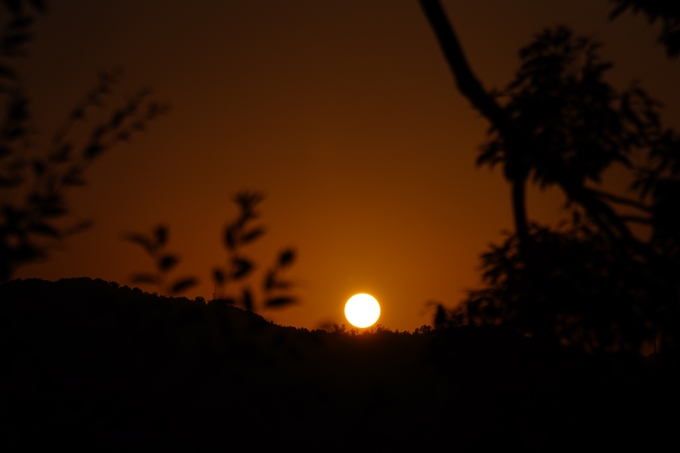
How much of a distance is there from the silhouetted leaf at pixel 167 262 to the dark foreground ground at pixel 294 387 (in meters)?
0.16

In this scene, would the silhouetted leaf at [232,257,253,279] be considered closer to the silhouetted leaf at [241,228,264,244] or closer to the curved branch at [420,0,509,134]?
the silhouetted leaf at [241,228,264,244]

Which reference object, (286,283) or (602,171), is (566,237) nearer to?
(602,171)

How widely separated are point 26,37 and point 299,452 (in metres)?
8.61

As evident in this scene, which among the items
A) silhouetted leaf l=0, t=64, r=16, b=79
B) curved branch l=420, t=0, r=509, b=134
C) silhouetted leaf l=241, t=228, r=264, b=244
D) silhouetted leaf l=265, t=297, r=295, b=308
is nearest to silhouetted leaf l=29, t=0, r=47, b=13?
silhouetted leaf l=0, t=64, r=16, b=79

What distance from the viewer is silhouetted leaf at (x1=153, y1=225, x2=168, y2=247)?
1959 mm

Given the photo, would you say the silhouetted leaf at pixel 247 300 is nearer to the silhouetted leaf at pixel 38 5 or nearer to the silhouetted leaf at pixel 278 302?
the silhouetted leaf at pixel 278 302

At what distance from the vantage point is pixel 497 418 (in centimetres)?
565

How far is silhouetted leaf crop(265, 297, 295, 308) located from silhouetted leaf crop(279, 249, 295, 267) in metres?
0.11

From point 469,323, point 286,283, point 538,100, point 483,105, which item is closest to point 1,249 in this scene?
point 286,283

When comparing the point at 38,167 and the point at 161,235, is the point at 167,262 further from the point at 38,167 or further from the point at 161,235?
the point at 38,167

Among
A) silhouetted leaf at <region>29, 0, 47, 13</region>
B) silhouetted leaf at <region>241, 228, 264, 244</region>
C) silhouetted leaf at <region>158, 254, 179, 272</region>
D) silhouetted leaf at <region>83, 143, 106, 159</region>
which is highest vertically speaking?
silhouetted leaf at <region>29, 0, 47, 13</region>

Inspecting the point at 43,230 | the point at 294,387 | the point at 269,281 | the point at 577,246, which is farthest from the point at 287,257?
the point at 577,246

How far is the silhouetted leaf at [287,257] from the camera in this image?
196 cm

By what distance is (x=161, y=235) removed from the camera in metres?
1.96
